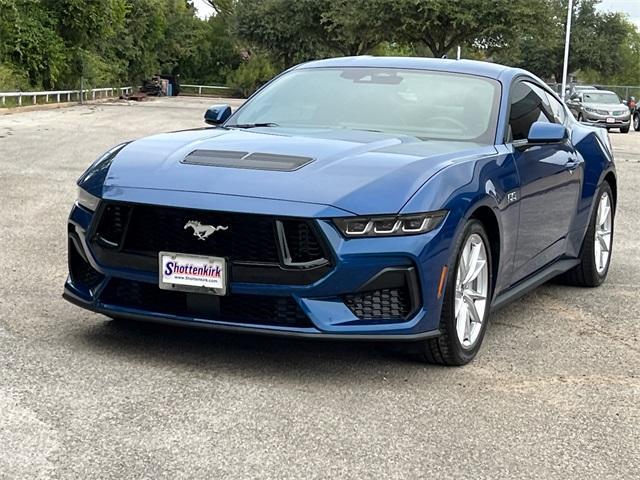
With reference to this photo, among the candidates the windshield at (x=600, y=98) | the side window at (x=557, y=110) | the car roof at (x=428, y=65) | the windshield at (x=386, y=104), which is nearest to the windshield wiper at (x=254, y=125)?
the windshield at (x=386, y=104)

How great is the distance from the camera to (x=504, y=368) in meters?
5.10

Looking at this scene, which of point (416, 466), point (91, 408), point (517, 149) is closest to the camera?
point (416, 466)

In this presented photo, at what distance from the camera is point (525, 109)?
6.36m

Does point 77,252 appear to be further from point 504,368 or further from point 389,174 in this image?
point 504,368

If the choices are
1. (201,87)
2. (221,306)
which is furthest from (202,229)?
(201,87)

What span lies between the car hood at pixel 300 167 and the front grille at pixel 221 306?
45cm

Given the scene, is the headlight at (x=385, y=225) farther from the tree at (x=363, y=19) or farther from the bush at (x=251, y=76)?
the bush at (x=251, y=76)

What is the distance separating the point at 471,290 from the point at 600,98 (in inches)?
1360

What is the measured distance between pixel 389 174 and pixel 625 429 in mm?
1455

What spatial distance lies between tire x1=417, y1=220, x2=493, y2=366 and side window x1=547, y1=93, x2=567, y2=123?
82.7 inches

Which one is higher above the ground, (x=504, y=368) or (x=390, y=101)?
(x=390, y=101)

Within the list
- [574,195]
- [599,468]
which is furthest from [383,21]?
[599,468]

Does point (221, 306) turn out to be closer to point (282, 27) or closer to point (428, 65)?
point (428, 65)

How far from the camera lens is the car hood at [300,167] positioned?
4.50 metres
